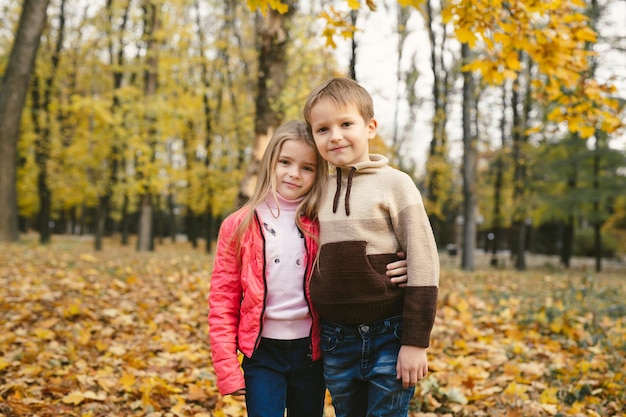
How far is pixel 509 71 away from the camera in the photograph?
3.94 meters

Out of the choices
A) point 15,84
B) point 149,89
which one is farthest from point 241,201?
point 149,89

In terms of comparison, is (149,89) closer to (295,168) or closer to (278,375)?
(295,168)

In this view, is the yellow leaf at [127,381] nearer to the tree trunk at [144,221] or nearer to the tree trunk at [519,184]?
the tree trunk at [144,221]

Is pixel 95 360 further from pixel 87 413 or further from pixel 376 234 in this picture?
pixel 376 234

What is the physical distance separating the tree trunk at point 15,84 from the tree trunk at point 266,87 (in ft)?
20.1

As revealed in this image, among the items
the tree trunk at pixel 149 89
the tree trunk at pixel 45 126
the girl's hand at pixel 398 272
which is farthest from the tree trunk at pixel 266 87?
the tree trunk at pixel 45 126

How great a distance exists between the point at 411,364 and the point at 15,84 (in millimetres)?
10777

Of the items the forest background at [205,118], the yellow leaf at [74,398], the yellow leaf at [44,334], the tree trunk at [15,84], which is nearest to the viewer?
the yellow leaf at [74,398]

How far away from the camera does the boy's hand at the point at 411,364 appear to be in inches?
65.1

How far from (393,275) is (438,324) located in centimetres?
396

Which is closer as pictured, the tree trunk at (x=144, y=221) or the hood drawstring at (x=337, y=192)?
the hood drawstring at (x=337, y=192)

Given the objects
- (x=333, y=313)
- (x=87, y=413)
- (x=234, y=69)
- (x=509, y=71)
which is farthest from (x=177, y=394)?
(x=234, y=69)

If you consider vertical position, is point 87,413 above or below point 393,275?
below

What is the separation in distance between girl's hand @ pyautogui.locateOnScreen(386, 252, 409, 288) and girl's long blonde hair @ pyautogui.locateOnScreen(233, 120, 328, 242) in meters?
0.37
